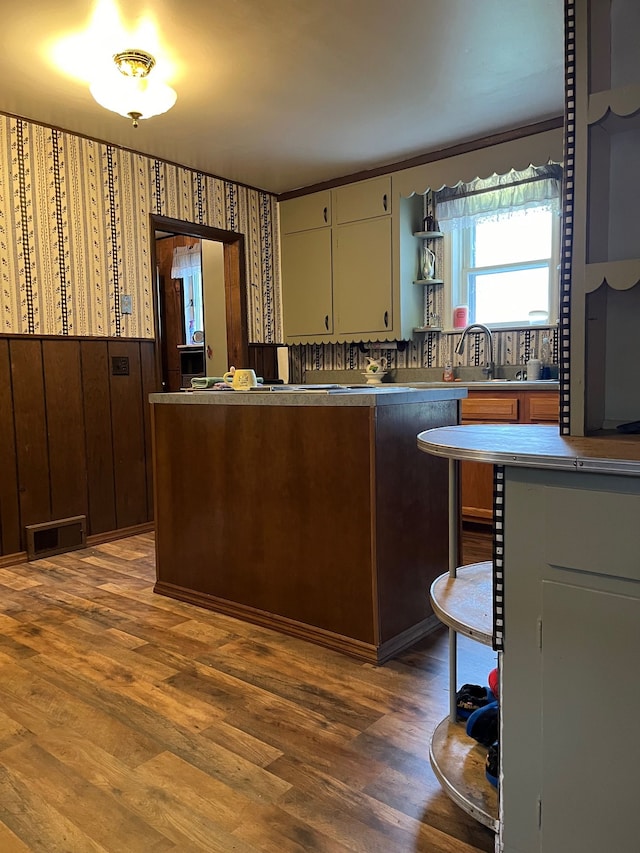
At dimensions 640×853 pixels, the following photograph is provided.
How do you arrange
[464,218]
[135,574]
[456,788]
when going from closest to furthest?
1. [456,788]
2. [135,574]
3. [464,218]

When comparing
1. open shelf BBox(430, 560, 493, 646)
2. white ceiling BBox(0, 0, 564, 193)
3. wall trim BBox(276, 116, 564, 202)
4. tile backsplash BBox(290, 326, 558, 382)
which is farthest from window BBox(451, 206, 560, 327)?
open shelf BBox(430, 560, 493, 646)

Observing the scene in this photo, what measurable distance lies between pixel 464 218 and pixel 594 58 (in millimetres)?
3146

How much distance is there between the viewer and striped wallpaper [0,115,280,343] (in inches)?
137

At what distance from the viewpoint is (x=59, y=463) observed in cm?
370

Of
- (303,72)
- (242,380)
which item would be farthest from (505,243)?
(242,380)

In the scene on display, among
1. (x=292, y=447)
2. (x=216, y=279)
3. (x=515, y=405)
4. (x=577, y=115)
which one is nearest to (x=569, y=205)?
(x=577, y=115)

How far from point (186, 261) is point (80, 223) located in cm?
260

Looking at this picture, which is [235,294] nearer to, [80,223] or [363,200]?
[363,200]

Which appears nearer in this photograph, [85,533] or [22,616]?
[22,616]

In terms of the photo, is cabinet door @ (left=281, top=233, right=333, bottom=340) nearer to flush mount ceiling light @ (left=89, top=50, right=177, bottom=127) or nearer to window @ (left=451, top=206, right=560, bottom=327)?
window @ (left=451, top=206, right=560, bottom=327)

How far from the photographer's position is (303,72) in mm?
3031

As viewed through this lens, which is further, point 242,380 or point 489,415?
point 489,415

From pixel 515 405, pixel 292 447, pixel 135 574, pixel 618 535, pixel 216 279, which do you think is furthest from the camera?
pixel 216 279

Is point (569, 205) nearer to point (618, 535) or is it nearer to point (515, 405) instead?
point (618, 535)
